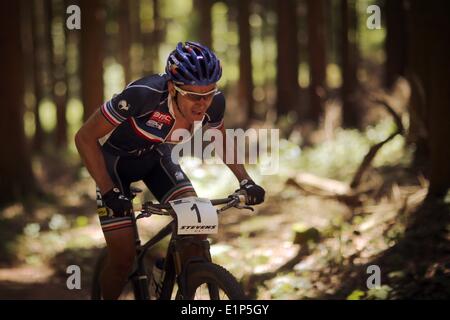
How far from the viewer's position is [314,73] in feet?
61.9

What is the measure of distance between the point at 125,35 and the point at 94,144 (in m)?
23.5

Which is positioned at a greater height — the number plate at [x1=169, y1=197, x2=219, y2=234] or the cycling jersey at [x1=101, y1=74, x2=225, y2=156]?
the cycling jersey at [x1=101, y1=74, x2=225, y2=156]

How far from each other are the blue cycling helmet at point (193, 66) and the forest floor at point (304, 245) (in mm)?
2697

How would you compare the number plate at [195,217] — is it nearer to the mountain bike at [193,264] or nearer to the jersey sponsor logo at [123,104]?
the mountain bike at [193,264]

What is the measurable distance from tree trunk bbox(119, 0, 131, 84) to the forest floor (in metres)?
14.1

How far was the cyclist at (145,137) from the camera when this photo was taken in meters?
4.52

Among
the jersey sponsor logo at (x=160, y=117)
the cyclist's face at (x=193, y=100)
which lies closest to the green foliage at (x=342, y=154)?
the jersey sponsor logo at (x=160, y=117)

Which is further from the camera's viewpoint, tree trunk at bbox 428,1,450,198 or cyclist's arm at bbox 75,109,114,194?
tree trunk at bbox 428,1,450,198

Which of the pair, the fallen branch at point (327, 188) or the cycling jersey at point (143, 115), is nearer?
the cycling jersey at point (143, 115)

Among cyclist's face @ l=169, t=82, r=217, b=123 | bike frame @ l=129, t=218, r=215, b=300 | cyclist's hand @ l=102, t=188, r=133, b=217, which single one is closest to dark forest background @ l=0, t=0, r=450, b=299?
bike frame @ l=129, t=218, r=215, b=300

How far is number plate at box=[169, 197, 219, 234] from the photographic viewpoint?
4.41m

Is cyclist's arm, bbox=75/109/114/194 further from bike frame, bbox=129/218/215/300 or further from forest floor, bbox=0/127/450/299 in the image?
forest floor, bbox=0/127/450/299

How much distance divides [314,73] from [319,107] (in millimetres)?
1684
